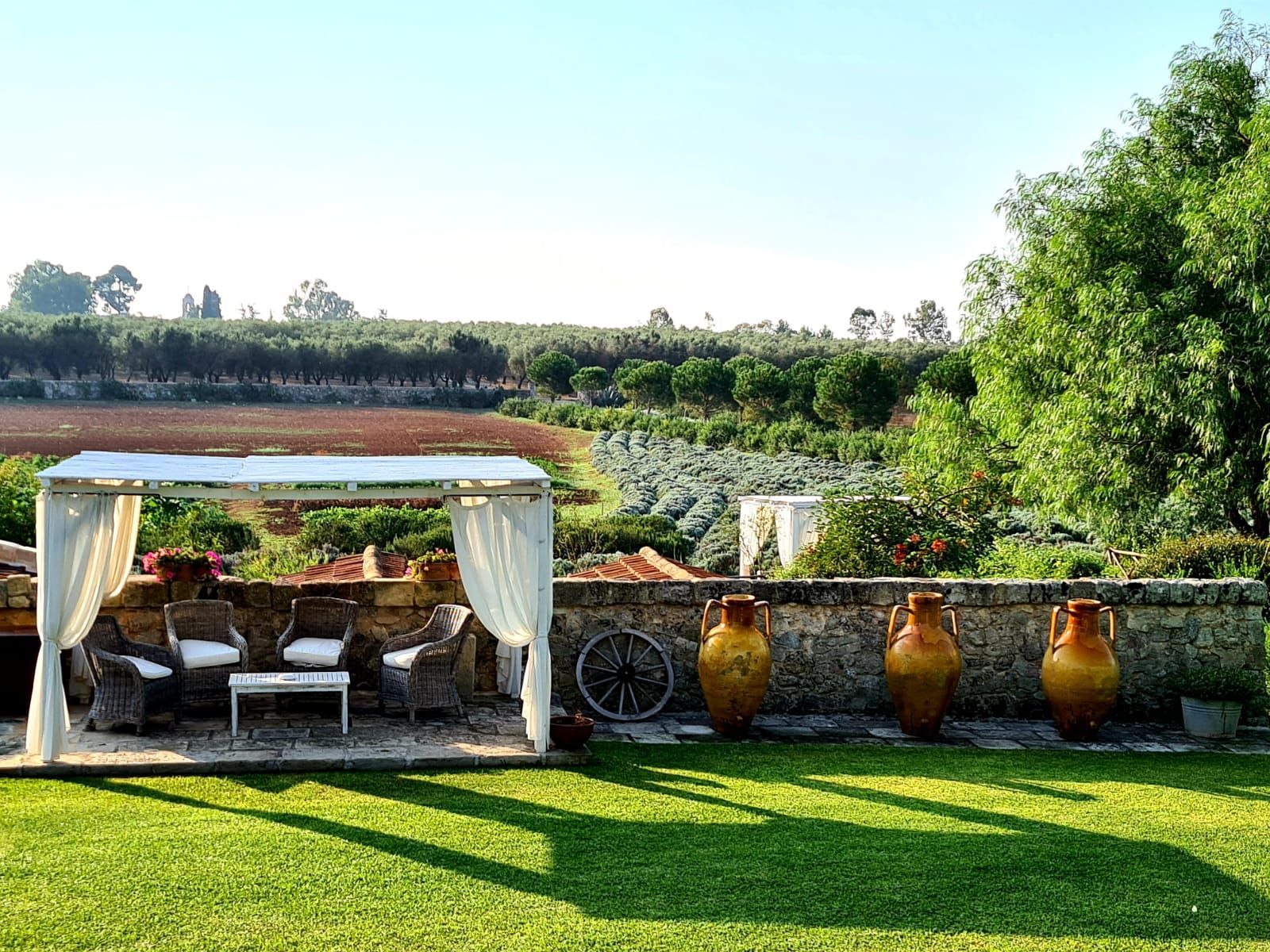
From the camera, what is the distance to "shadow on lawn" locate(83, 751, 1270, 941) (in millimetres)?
4707

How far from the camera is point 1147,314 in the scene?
43.7 feet

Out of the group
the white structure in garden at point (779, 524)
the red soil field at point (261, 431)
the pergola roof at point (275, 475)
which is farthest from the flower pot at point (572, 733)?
the red soil field at point (261, 431)

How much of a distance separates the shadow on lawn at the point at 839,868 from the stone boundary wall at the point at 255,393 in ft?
151

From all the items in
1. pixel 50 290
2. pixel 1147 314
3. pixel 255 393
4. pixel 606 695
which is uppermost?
pixel 50 290

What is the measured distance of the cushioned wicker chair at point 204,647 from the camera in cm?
730

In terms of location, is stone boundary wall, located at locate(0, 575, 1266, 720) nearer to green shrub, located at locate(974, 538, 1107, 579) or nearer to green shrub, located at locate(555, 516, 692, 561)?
green shrub, located at locate(974, 538, 1107, 579)

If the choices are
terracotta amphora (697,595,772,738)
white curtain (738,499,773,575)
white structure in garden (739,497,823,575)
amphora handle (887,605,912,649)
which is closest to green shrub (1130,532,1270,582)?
white structure in garden (739,497,823,575)

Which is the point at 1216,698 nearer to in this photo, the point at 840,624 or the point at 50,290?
the point at 840,624

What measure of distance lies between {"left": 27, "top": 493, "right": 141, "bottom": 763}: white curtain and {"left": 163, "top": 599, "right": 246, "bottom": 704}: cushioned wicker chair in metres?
0.77

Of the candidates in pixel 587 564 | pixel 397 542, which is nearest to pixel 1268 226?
pixel 587 564

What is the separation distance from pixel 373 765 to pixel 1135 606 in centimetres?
558

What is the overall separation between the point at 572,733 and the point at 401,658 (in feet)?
4.64

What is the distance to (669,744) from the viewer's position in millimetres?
7324

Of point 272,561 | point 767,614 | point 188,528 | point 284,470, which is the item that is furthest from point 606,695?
point 188,528
